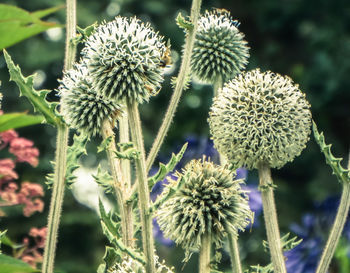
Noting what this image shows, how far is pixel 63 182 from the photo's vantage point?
6.84ft

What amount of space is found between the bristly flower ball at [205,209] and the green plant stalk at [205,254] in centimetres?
2

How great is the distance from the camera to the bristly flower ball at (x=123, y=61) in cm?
224

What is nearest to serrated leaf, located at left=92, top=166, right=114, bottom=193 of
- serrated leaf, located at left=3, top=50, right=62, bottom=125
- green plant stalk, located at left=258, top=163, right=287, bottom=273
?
serrated leaf, located at left=3, top=50, right=62, bottom=125

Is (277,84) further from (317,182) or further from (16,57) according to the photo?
(16,57)

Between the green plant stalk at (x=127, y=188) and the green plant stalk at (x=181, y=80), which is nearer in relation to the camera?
the green plant stalk at (x=127, y=188)

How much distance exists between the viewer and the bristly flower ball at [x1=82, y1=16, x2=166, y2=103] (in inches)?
88.4

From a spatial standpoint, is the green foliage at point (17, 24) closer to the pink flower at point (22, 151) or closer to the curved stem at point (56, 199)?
the curved stem at point (56, 199)

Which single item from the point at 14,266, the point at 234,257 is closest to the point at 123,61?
the point at 234,257

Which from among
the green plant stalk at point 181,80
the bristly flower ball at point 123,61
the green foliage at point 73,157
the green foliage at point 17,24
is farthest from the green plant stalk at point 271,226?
the green foliage at point 17,24

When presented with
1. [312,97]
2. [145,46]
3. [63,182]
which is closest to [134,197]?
[63,182]

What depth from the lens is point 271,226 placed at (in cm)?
211

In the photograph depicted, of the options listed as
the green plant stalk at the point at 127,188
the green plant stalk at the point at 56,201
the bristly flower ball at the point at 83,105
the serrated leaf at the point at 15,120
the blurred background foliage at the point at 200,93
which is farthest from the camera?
the blurred background foliage at the point at 200,93

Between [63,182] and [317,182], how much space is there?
9155 millimetres

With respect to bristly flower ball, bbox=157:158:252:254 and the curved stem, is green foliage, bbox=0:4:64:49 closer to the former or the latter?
the curved stem
